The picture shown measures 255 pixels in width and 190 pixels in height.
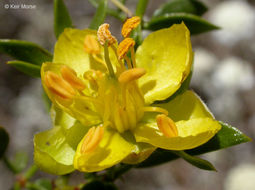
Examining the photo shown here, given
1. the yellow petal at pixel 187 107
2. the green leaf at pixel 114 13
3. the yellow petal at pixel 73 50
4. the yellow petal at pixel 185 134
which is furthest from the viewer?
the green leaf at pixel 114 13

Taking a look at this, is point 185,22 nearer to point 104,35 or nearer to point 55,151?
point 104,35

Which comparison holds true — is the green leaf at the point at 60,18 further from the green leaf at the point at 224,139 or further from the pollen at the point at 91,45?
the green leaf at the point at 224,139

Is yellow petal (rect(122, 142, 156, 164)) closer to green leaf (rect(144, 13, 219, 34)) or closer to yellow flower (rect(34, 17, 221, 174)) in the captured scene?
yellow flower (rect(34, 17, 221, 174))

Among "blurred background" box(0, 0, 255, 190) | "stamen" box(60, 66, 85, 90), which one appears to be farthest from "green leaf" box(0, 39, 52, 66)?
"blurred background" box(0, 0, 255, 190)

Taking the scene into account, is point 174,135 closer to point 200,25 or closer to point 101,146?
point 101,146

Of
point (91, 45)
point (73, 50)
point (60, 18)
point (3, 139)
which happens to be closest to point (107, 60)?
point (91, 45)

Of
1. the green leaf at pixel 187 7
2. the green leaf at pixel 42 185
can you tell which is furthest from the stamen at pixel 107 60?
the green leaf at pixel 42 185
